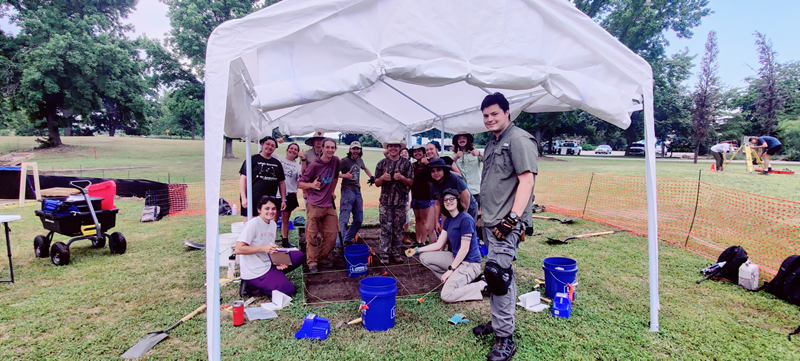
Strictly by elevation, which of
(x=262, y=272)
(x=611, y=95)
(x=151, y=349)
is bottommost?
(x=151, y=349)

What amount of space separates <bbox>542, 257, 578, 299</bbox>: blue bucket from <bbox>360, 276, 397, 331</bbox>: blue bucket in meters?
1.76

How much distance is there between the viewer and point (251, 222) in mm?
3818

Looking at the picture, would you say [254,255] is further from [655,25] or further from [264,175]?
[655,25]

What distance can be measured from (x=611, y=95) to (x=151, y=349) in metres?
4.49

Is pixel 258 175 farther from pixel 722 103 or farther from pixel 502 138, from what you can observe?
pixel 722 103

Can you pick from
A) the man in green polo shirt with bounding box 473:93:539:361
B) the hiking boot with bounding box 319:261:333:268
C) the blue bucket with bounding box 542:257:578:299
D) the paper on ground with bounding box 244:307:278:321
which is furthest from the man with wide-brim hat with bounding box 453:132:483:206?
the paper on ground with bounding box 244:307:278:321

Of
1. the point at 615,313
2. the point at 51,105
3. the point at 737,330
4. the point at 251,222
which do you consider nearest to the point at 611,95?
the point at 615,313

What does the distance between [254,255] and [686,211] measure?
9.30 meters

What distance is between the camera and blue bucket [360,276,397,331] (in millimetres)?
3092

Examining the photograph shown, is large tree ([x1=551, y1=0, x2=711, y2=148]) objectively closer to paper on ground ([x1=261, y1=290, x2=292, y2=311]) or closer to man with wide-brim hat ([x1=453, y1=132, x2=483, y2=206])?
man with wide-brim hat ([x1=453, y1=132, x2=483, y2=206])

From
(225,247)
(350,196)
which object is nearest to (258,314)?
(225,247)

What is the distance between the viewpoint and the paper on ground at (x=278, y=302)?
3626 mm

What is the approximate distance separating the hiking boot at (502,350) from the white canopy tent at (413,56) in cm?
146

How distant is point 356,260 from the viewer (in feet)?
14.5
